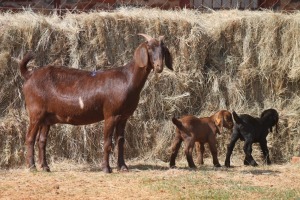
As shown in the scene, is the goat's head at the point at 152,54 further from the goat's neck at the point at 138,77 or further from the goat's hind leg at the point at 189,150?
the goat's hind leg at the point at 189,150

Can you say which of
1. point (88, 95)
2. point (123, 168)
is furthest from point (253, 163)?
point (88, 95)

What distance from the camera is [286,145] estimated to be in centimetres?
1434

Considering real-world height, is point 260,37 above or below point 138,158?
above

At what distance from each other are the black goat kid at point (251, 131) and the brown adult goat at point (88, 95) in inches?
82.1

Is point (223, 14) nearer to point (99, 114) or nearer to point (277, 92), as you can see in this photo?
point (277, 92)

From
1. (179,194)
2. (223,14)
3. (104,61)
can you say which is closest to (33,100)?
(104,61)

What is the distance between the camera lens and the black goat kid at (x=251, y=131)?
521 inches

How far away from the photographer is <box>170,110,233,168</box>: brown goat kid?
12.6 metres

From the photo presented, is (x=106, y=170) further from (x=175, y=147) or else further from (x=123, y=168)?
(x=175, y=147)

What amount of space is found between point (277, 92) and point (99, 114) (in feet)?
13.9

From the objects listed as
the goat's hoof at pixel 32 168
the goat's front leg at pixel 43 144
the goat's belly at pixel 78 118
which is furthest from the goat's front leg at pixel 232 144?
the goat's hoof at pixel 32 168

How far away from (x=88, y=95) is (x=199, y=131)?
6.91 feet

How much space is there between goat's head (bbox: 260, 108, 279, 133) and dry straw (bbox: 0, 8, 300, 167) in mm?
718

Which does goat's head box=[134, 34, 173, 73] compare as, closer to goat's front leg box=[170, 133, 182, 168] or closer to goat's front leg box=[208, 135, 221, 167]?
goat's front leg box=[170, 133, 182, 168]
